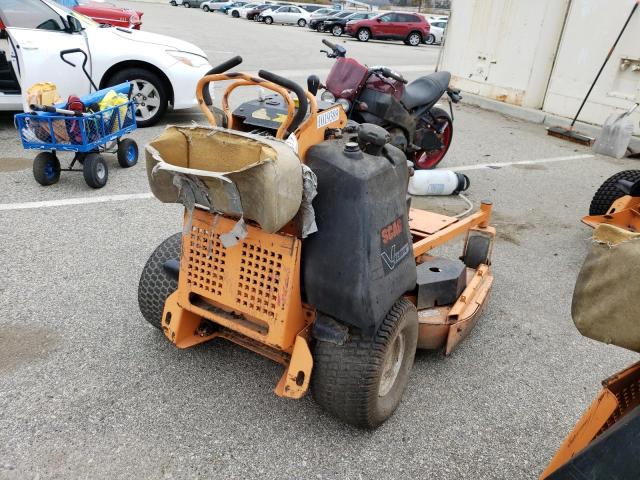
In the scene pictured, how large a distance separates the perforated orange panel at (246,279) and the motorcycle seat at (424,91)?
3928 millimetres

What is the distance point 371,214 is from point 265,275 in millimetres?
527

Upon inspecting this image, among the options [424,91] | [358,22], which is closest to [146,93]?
[424,91]

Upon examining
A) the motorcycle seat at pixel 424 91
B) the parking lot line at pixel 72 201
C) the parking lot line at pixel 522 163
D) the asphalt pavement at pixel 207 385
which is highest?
the motorcycle seat at pixel 424 91

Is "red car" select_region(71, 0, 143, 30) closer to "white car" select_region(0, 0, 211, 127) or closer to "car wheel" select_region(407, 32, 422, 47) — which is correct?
"white car" select_region(0, 0, 211, 127)

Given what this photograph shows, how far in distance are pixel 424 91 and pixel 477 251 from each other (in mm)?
2791

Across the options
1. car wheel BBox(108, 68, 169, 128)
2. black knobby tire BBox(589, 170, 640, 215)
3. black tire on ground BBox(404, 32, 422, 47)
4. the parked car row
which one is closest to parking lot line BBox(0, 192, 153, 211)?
car wheel BBox(108, 68, 169, 128)

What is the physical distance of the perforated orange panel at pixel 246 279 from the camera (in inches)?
89.4

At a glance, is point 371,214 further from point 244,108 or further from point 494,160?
point 494,160

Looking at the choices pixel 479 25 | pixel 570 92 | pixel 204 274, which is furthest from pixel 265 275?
pixel 479 25

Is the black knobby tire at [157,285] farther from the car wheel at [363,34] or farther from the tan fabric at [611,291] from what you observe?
the car wheel at [363,34]

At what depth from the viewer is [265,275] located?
90.7 inches

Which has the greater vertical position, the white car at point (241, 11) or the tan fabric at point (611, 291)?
the tan fabric at point (611, 291)

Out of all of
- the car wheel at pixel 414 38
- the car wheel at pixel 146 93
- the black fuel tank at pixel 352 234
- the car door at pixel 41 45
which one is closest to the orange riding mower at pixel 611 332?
the black fuel tank at pixel 352 234

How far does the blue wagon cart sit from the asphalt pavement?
1.61 ft
